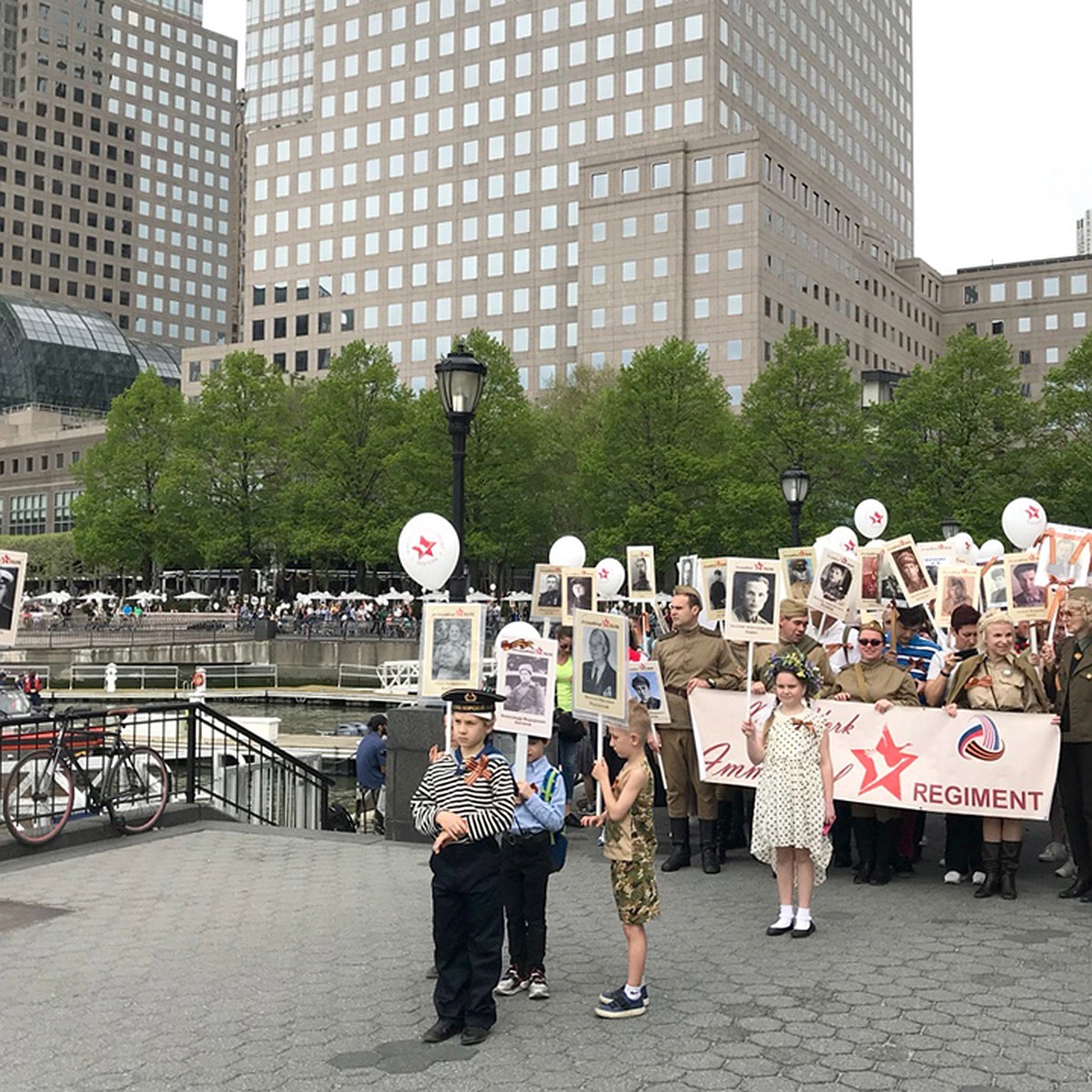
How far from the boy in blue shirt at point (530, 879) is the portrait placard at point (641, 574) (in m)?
8.59

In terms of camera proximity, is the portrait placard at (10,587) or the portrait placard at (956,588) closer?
the portrait placard at (10,587)

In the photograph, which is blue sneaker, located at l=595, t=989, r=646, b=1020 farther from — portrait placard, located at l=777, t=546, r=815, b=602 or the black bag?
portrait placard, located at l=777, t=546, r=815, b=602

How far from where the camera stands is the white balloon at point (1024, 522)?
19.2m

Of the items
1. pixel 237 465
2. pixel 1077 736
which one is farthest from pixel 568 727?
pixel 237 465

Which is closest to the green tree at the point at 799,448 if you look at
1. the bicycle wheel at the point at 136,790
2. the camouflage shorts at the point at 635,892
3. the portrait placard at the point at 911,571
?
the portrait placard at the point at 911,571

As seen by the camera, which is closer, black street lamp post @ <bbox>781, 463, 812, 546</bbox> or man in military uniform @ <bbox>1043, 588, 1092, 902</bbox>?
man in military uniform @ <bbox>1043, 588, 1092, 902</bbox>

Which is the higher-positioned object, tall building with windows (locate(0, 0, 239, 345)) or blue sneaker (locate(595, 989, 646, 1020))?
tall building with windows (locate(0, 0, 239, 345))

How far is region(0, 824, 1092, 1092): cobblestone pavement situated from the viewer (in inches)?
238

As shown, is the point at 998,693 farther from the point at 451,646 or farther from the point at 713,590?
the point at 451,646

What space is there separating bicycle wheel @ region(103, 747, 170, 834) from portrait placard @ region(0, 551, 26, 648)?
5.81ft

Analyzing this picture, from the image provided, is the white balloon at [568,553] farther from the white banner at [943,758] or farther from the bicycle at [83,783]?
the white banner at [943,758]

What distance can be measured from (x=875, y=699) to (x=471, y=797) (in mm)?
4878

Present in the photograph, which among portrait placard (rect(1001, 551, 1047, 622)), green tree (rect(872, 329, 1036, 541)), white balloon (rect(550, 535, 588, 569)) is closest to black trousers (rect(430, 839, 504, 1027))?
portrait placard (rect(1001, 551, 1047, 622))

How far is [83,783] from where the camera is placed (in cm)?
1231
